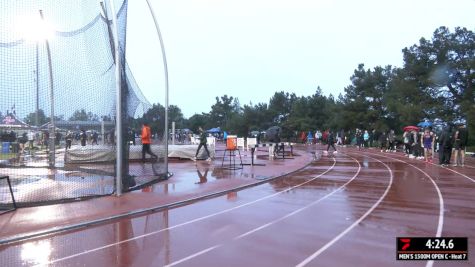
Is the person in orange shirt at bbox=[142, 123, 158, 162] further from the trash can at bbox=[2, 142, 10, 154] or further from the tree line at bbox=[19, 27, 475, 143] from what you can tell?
the trash can at bbox=[2, 142, 10, 154]

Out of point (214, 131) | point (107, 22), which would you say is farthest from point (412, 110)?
point (214, 131)

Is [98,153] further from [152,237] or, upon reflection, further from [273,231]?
[273,231]

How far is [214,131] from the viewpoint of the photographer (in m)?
73.9

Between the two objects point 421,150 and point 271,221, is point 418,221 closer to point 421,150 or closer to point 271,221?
point 271,221

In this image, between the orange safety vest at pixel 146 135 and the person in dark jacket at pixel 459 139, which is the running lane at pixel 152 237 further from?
the person in dark jacket at pixel 459 139

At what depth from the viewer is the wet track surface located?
6.01 metres

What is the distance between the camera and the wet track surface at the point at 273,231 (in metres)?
6.01

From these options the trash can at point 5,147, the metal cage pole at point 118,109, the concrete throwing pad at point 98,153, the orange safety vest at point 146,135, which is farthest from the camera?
the orange safety vest at point 146,135

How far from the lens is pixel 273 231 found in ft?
24.5

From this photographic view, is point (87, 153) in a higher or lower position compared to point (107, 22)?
lower

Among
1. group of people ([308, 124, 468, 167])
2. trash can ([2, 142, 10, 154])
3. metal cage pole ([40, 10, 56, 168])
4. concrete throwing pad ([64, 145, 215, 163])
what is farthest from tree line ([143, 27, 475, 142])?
trash can ([2, 142, 10, 154])

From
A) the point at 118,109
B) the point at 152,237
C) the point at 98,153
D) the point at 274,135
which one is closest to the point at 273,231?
the point at 152,237

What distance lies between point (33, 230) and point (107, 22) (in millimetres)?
5848

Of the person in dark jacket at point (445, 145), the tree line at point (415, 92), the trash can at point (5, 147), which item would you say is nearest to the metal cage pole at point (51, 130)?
the trash can at point (5, 147)
